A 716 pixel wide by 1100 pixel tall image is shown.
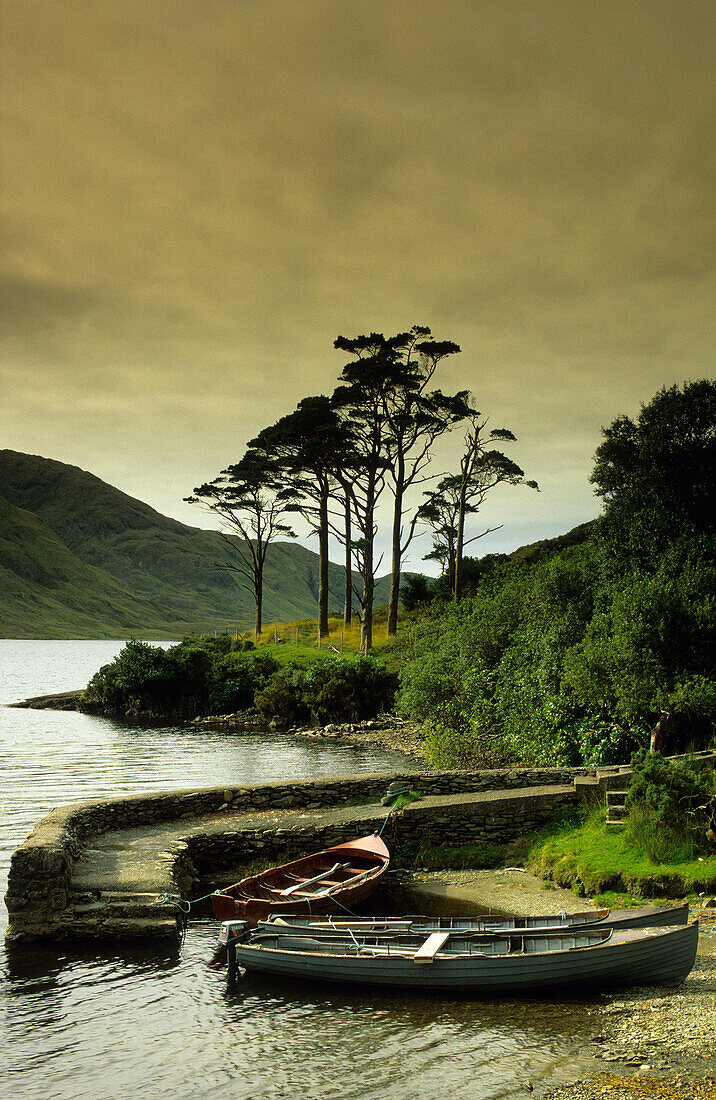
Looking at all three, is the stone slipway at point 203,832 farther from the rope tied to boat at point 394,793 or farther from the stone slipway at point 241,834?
the rope tied to boat at point 394,793

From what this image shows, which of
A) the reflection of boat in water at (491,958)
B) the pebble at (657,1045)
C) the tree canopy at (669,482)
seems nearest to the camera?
the pebble at (657,1045)

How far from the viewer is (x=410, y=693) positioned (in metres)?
32.8

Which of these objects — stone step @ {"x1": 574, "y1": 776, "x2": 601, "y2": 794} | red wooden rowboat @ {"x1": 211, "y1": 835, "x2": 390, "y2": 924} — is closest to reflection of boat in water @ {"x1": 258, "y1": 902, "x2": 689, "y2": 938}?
red wooden rowboat @ {"x1": 211, "y1": 835, "x2": 390, "y2": 924}

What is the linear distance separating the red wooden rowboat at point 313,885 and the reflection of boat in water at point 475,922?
56 cm

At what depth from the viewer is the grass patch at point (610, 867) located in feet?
41.3

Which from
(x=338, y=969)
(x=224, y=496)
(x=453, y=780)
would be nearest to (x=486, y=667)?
(x=453, y=780)

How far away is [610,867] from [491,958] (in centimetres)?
468

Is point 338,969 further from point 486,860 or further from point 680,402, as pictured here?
point 680,402

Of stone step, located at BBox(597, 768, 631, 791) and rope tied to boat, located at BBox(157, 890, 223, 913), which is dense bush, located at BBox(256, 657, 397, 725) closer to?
stone step, located at BBox(597, 768, 631, 791)

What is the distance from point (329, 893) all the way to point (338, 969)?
2473mm

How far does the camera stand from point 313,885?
13.7 meters

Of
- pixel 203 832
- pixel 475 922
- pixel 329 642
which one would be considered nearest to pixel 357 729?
pixel 329 642

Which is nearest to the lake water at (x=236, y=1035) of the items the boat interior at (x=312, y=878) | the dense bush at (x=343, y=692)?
the boat interior at (x=312, y=878)

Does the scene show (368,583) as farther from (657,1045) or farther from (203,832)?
(657,1045)
